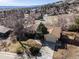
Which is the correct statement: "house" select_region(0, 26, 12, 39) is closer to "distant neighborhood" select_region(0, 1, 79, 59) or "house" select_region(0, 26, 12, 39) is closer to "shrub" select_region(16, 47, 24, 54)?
"distant neighborhood" select_region(0, 1, 79, 59)

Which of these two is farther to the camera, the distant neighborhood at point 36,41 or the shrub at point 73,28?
the shrub at point 73,28

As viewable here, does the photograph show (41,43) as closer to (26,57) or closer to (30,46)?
(30,46)

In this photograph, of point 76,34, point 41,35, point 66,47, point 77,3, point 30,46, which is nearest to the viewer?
point 30,46

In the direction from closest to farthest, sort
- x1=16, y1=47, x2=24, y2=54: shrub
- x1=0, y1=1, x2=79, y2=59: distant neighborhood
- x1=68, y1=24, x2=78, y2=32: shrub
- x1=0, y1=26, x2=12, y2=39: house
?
x1=16, y1=47, x2=24, y2=54: shrub → x1=0, y1=1, x2=79, y2=59: distant neighborhood → x1=0, y1=26, x2=12, y2=39: house → x1=68, y1=24, x2=78, y2=32: shrub

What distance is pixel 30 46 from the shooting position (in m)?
27.2

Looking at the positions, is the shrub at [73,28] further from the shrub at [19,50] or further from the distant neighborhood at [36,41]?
the shrub at [19,50]

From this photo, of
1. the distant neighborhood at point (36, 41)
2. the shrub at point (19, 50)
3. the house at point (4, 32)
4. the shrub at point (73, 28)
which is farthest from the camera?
the shrub at point (73, 28)

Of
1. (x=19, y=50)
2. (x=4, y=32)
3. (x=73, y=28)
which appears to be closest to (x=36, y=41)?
(x=19, y=50)

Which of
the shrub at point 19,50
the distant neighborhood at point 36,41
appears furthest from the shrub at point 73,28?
the shrub at point 19,50

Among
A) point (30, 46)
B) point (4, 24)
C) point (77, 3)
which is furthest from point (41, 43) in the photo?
point (77, 3)

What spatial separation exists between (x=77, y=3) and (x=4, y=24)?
5420cm

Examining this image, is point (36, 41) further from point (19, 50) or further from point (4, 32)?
point (4, 32)

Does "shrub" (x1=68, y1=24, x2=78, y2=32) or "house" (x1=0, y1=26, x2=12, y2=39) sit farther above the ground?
"house" (x1=0, y1=26, x2=12, y2=39)

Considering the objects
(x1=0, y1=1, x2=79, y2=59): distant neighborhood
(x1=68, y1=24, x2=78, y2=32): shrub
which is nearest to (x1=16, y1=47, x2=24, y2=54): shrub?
(x1=0, y1=1, x2=79, y2=59): distant neighborhood
